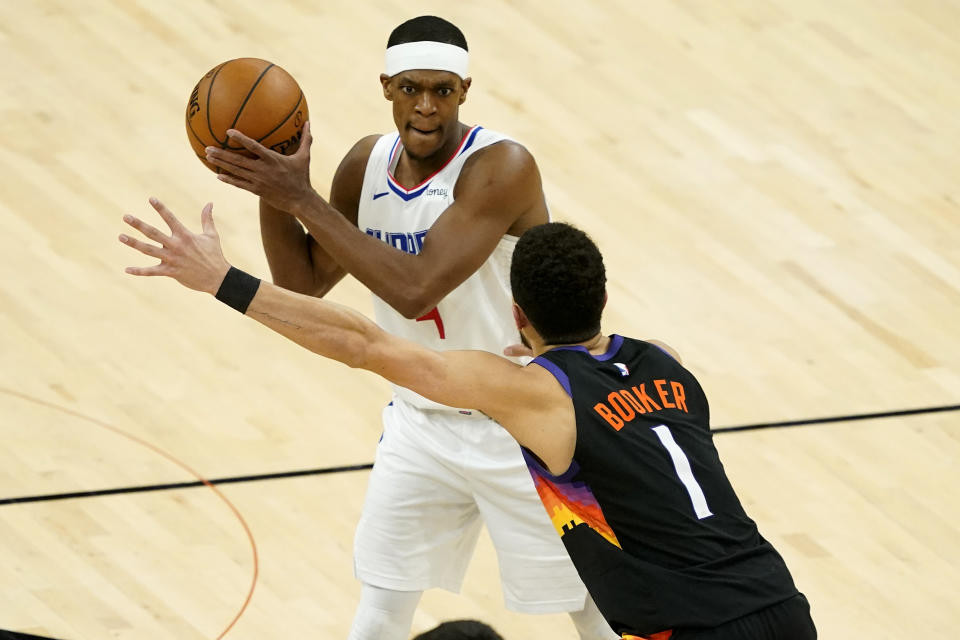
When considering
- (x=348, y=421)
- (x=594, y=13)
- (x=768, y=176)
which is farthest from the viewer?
(x=594, y=13)

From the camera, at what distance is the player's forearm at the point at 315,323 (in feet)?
11.2

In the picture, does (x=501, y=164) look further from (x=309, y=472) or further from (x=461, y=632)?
(x=309, y=472)

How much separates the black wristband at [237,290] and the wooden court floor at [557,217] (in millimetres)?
2141

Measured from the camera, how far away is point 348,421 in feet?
20.8

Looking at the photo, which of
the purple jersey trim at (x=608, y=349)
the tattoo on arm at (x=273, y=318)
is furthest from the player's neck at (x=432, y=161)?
the tattoo on arm at (x=273, y=318)

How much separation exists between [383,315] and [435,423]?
0.36 metres

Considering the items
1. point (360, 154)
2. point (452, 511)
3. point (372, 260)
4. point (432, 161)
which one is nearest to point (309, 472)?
point (452, 511)

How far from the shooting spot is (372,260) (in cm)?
413

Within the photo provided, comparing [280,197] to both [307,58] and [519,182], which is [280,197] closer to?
[519,182]

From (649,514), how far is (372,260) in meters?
1.14

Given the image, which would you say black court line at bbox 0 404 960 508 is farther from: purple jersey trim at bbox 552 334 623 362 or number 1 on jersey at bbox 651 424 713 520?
number 1 on jersey at bbox 651 424 713 520

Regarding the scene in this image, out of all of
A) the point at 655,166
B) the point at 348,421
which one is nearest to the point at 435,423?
the point at 348,421

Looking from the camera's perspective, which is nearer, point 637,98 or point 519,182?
point 519,182

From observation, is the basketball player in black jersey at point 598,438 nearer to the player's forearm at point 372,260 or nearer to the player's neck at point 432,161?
the player's forearm at point 372,260
